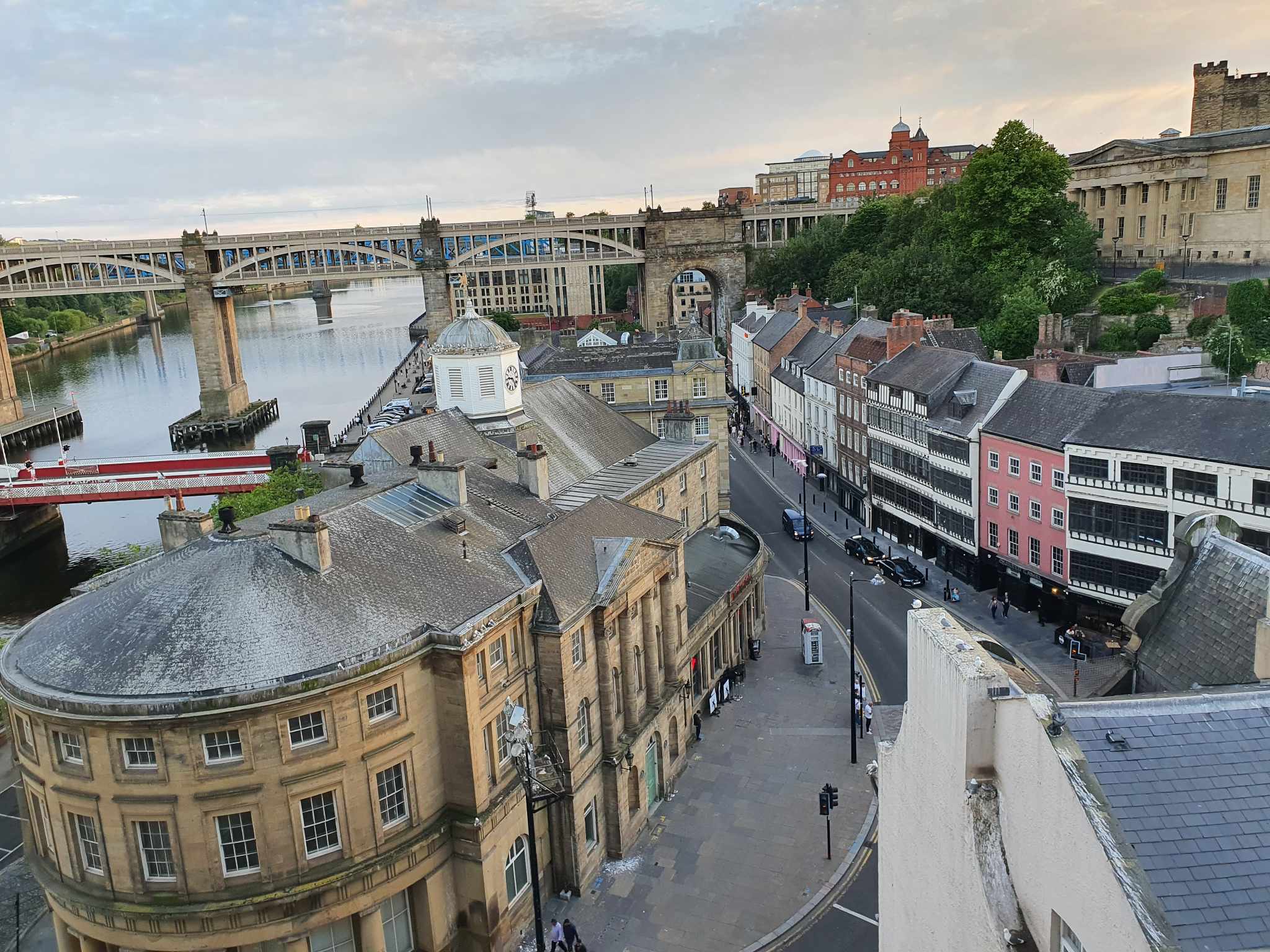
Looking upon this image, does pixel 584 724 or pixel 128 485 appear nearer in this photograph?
pixel 584 724

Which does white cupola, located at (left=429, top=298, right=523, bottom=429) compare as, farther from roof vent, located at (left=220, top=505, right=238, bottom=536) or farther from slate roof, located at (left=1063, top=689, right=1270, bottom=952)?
slate roof, located at (left=1063, top=689, right=1270, bottom=952)

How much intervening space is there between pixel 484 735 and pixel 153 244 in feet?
425

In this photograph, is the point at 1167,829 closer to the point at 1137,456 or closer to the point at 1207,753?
the point at 1207,753

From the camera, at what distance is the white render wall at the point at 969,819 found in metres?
8.91

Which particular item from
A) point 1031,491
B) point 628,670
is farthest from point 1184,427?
point 628,670

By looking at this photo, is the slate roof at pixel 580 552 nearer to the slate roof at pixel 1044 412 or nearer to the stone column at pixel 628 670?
the stone column at pixel 628 670

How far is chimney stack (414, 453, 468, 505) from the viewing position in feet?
102

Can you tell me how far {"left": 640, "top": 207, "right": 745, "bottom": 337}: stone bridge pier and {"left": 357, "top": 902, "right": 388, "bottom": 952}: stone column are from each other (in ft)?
358

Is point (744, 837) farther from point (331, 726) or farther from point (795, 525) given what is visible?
point (795, 525)

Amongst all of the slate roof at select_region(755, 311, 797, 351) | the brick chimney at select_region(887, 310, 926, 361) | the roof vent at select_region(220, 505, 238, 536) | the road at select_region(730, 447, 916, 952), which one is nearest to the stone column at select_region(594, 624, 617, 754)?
the road at select_region(730, 447, 916, 952)

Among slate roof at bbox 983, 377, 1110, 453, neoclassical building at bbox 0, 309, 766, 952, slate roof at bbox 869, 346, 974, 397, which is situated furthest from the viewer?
slate roof at bbox 869, 346, 974, 397

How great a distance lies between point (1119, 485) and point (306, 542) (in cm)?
3357

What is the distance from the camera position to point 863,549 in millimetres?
56750

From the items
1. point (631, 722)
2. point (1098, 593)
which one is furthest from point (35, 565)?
point (1098, 593)
